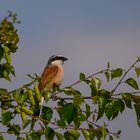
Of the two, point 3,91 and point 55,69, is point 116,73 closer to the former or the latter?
point 3,91

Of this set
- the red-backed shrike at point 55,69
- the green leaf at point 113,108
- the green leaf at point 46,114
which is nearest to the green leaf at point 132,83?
the green leaf at point 113,108

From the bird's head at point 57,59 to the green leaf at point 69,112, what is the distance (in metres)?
9.68

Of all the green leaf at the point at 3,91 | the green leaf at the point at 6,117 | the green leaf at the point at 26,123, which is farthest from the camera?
the green leaf at the point at 3,91

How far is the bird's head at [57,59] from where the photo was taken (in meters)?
14.3

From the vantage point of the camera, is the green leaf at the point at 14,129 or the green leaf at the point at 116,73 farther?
the green leaf at the point at 116,73

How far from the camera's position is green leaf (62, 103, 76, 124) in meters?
4.35

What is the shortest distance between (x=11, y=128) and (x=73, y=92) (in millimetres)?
703

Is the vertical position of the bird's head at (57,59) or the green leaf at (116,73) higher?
the bird's head at (57,59)

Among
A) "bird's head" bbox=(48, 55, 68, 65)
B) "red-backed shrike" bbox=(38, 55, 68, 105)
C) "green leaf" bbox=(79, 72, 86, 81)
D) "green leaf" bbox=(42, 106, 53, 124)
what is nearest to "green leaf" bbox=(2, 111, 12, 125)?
"green leaf" bbox=(42, 106, 53, 124)

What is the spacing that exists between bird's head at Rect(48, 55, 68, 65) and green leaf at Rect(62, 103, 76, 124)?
968 cm

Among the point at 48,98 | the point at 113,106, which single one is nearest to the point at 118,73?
the point at 113,106

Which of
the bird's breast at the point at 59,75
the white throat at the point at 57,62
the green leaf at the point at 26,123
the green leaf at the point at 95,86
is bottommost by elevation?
the green leaf at the point at 26,123

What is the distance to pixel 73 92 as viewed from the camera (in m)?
4.61

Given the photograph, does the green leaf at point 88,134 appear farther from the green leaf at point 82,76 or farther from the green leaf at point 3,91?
the green leaf at point 3,91
